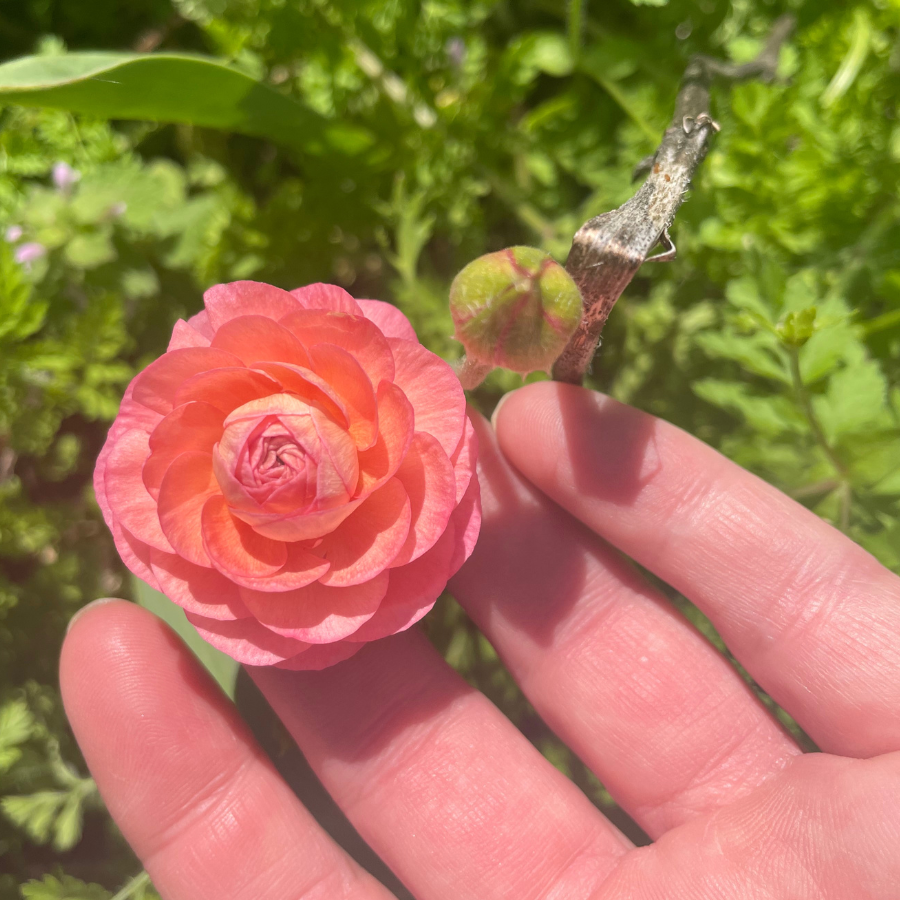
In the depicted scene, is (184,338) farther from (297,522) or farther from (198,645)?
(198,645)

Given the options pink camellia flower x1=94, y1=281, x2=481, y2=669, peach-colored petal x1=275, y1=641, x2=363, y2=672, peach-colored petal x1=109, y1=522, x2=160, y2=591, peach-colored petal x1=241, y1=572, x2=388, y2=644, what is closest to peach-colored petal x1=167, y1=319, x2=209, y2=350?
pink camellia flower x1=94, y1=281, x2=481, y2=669

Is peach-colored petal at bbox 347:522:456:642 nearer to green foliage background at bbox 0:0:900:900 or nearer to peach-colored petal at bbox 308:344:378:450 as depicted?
peach-colored petal at bbox 308:344:378:450

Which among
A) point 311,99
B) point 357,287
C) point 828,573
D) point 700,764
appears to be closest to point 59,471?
point 357,287

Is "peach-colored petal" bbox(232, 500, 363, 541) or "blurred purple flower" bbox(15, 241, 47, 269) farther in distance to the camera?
"blurred purple flower" bbox(15, 241, 47, 269)

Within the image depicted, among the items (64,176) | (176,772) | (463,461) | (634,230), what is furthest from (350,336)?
(64,176)

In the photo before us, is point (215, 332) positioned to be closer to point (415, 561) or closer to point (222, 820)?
point (415, 561)

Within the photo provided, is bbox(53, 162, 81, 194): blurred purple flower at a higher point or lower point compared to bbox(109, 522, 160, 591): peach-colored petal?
higher

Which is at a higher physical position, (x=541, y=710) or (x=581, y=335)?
(x=581, y=335)
